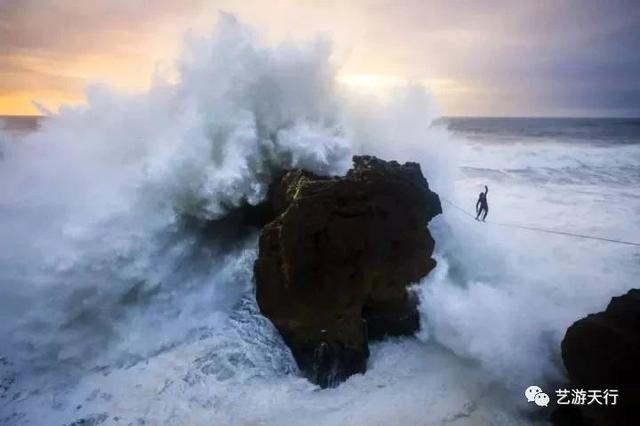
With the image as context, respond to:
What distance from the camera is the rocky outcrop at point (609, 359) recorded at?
471 cm

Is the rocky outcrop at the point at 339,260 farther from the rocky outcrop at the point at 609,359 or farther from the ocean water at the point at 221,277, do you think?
the rocky outcrop at the point at 609,359

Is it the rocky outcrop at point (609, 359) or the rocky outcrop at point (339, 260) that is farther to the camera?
the rocky outcrop at point (339, 260)

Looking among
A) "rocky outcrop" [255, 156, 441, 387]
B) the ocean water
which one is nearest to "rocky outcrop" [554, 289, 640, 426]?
the ocean water

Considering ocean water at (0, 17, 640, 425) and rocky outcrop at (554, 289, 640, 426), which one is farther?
ocean water at (0, 17, 640, 425)

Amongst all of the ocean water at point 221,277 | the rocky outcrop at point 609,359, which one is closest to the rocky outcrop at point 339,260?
the ocean water at point 221,277

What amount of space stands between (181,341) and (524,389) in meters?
5.93

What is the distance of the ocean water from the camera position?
6.19 metres

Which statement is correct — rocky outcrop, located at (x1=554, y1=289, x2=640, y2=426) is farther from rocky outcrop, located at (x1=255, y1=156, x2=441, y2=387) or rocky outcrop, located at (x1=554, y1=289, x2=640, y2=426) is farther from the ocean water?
rocky outcrop, located at (x1=255, y1=156, x2=441, y2=387)

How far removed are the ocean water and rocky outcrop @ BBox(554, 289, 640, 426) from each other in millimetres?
1069

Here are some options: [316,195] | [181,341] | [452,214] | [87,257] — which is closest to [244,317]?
[181,341]

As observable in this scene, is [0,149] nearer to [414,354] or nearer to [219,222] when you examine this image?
[219,222]

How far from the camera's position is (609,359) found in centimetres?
498

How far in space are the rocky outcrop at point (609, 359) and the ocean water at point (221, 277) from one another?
1.07 m

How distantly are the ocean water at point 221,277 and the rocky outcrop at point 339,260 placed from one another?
0.55 metres
